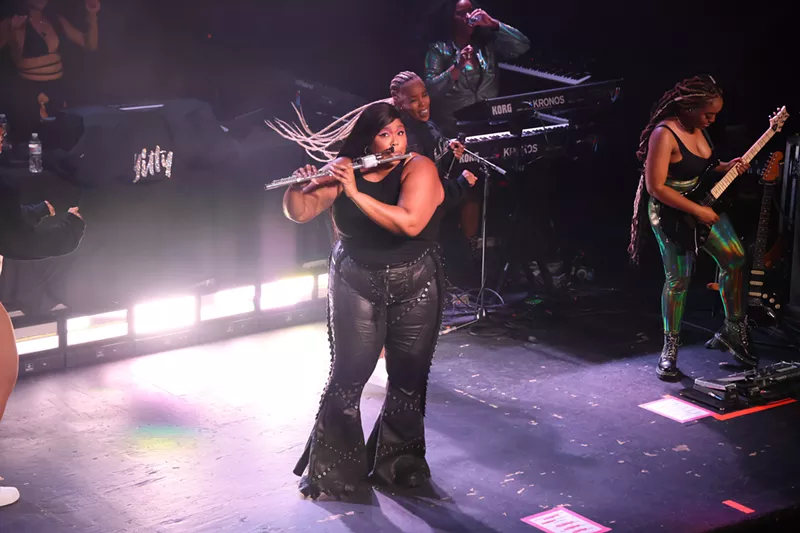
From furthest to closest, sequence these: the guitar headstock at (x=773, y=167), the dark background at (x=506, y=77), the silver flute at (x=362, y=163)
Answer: the dark background at (x=506, y=77), the guitar headstock at (x=773, y=167), the silver flute at (x=362, y=163)

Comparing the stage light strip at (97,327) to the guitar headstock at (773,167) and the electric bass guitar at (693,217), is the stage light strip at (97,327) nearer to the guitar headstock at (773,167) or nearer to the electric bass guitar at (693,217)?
the electric bass guitar at (693,217)

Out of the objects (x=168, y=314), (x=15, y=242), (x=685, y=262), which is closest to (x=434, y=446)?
(x=685, y=262)

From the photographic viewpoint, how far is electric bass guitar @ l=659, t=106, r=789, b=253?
5.66 metres

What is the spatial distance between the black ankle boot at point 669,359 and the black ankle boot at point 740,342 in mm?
483

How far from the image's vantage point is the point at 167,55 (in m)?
6.86

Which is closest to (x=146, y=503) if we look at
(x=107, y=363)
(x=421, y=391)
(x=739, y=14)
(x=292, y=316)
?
(x=421, y=391)

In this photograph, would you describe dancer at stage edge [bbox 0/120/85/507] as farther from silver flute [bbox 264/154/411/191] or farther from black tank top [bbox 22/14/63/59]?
black tank top [bbox 22/14/63/59]

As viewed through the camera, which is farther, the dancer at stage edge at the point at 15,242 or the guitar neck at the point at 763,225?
the guitar neck at the point at 763,225

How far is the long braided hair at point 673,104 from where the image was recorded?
5.44m

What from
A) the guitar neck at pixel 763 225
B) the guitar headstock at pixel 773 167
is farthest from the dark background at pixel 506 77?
the guitar headstock at pixel 773 167

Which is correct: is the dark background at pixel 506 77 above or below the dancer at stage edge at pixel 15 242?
above

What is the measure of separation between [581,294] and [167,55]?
12.8 feet

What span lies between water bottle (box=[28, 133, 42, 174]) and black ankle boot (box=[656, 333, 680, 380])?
4157mm

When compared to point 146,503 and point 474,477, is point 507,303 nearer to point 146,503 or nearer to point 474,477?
point 474,477
